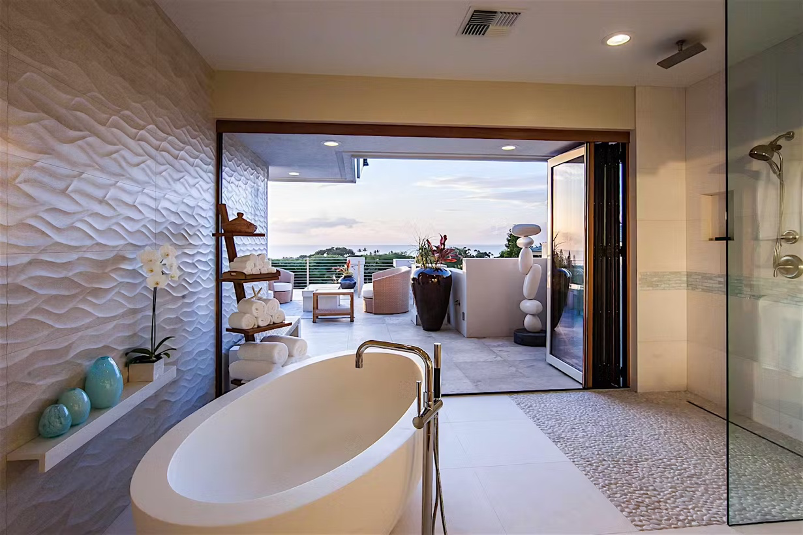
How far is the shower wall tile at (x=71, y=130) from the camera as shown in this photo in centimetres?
133

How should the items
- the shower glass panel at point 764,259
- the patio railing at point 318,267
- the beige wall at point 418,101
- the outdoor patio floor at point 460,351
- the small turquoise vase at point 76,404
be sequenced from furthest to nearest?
the patio railing at point 318,267
the outdoor patio floor at point 460,351
the beige wall at point 418,101
the small turquoise vase at point 76,404
the shower glass panel at point 764,259

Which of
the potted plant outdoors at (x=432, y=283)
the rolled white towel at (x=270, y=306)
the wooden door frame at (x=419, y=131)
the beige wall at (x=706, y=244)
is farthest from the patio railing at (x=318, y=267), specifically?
the beige wall at (x=706, y=244)

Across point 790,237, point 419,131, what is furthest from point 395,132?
point 790,237

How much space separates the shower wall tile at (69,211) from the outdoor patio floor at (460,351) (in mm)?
1979

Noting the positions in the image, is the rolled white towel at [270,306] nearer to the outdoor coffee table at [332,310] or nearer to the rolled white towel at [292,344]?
the rolled white towel at [292,344]

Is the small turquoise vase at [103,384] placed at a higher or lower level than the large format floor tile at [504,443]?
higher

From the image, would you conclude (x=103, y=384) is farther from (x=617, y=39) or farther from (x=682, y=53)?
(x=682, y=53)

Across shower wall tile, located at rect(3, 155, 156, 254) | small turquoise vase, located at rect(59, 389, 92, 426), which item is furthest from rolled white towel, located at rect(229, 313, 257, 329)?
small turquoise vase, located at rect(59, 389, 92, 426)

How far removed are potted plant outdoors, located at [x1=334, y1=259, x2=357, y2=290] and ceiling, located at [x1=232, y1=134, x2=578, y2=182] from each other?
2723mm

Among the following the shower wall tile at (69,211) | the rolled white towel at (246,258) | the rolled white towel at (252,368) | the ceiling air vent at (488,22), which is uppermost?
the ceiling air vent at (488,22)

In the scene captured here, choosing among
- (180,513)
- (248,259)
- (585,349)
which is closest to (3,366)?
(180,513)

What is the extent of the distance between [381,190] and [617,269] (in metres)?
4.46

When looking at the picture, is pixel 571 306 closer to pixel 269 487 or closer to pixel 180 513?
pixel 269 487

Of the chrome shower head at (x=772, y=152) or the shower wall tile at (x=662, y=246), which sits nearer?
the chrome shower head at (x=772, y=152)
